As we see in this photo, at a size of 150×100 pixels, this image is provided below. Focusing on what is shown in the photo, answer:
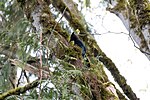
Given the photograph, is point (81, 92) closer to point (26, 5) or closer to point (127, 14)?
point (26, 5)

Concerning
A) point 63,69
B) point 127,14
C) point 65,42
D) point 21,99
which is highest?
point 127,14

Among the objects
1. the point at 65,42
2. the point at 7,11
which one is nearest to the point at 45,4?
the point at 65,42

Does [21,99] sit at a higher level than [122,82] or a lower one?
lower

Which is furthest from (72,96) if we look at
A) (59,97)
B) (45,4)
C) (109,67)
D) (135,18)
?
(109,67)

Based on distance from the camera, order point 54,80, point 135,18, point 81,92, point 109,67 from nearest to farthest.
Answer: point 54,80, point 81,92, point 135,18, point 109,67

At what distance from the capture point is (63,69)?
1648 mm

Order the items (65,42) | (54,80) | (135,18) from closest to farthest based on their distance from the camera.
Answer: (54,80) < (65,42) < (135,18)

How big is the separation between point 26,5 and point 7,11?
3.63 feet

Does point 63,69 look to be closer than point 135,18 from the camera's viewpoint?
Yes

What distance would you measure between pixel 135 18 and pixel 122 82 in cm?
89

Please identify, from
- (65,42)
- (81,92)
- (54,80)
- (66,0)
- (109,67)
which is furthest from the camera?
(109,67)

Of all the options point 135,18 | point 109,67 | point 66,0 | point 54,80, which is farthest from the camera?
point 109,67

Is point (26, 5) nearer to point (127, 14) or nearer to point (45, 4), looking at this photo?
point (45, 4)

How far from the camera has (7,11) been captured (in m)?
3.20
